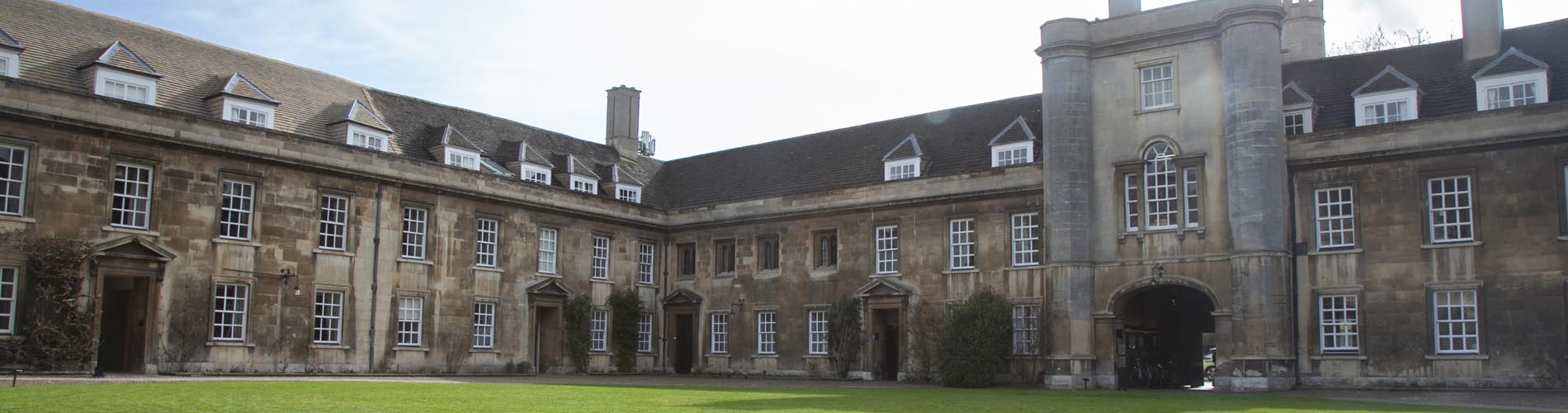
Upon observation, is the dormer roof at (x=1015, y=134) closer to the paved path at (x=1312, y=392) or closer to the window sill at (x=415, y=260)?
the paved path at (x=1312, y=392)

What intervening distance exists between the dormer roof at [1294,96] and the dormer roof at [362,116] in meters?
22.4

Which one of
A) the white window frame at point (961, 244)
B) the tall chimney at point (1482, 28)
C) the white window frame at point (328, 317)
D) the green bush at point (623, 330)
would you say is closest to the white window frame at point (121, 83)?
the white window frame at point (328, 317)

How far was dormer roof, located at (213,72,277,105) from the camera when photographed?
28453 mm

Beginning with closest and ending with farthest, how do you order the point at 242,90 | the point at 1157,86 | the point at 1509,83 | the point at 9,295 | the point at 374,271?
the point at 9,295 < the point at 1509,83 < the point at 242,90 < the point at 1157,86 < the point at 374,271

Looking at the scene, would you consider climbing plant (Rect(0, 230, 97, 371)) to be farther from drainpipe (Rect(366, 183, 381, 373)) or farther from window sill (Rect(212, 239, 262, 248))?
drainpipe (Rect(366, 183, 381, 373))

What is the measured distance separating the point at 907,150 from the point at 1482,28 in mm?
14498

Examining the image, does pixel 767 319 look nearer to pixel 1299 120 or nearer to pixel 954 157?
pixel 954 157

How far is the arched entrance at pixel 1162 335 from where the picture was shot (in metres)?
29.3

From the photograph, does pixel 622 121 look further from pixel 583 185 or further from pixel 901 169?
pixel 901 169

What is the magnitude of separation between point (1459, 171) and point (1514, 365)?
4098mm

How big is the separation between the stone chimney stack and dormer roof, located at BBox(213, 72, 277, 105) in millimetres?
26794

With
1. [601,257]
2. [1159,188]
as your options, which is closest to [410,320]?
[601,257]

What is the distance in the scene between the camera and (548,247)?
35031mm

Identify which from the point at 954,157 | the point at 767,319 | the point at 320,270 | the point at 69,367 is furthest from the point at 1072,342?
the point at 69,367
